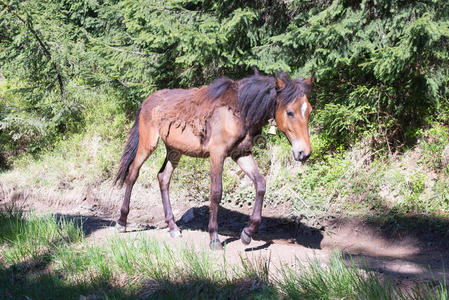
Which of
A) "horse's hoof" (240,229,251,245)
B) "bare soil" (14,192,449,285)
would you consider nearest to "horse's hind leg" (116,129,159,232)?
"bare soil" (14,192,449,285)

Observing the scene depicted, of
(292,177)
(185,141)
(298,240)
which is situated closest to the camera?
(185,141)

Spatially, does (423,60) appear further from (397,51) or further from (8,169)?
(8,169)

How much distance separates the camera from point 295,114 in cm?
437

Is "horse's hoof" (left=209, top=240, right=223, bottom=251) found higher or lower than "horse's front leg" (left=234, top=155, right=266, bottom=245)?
lower

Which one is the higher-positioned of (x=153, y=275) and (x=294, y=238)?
(x=153, y=275)

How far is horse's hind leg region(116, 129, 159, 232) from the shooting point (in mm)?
5797

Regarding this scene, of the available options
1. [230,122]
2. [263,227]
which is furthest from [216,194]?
[263,227]

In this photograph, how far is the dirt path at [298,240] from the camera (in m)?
4.16

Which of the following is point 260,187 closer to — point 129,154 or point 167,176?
point 167,176

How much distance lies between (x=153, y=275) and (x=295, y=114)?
2283 millimetres

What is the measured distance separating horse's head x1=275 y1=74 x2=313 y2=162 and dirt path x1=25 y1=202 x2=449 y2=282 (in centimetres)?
113

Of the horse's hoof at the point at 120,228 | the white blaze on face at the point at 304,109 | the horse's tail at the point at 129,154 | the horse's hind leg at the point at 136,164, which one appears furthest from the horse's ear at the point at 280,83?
the horse's hoof at the point at 120,228

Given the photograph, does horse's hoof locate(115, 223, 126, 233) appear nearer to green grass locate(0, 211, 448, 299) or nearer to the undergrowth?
green grass locate(0, 211, 448, 299)

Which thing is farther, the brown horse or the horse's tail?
the horse's tail
